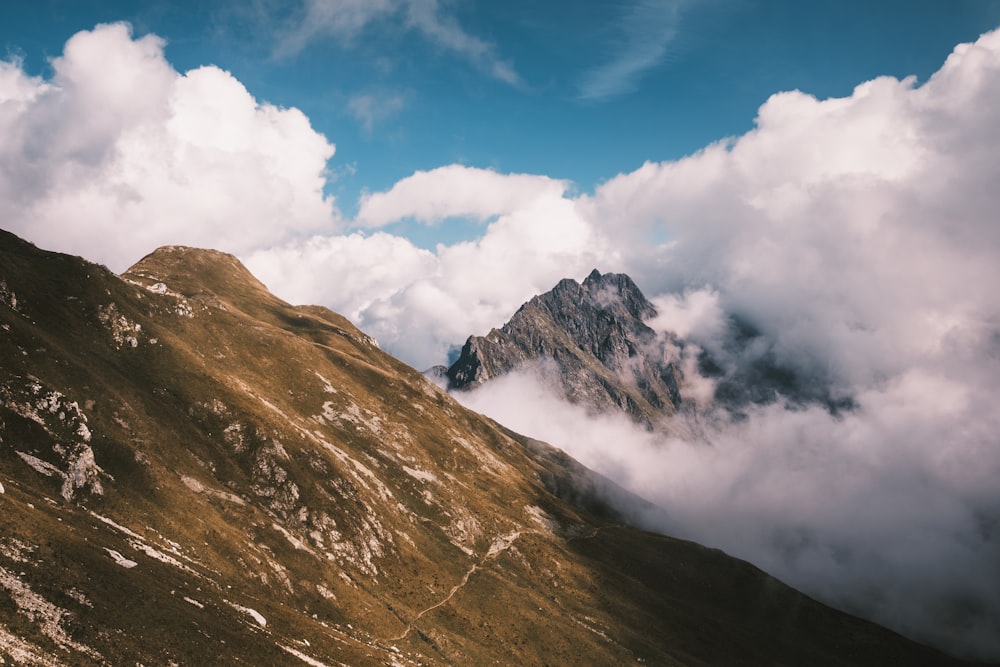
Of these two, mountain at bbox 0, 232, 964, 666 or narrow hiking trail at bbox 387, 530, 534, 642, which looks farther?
narrow hiking trail at bbox 387, 530, 534, 642

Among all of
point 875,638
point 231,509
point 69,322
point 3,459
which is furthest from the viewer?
point 875,638

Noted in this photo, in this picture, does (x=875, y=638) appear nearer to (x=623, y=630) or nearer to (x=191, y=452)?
(x=623, y=630)

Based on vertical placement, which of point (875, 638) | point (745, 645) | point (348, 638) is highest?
point (875, 638)

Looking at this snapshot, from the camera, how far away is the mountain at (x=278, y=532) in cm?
5088

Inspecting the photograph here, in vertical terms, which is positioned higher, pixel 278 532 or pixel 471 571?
pixel 471 571

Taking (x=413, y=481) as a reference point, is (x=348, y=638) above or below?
below

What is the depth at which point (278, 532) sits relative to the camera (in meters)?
88.8

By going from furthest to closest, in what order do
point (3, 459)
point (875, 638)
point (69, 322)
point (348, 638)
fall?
point (875, 638) < point (69, 322) < point (348, 638) < point (3, 459)

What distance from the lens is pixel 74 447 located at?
70.9 metres

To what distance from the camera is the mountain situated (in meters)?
50.9


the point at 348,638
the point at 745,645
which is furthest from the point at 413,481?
the point at 745,645

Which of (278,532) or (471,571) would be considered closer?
(278,532)

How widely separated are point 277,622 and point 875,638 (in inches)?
6883

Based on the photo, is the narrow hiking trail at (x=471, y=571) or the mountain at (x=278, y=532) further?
the narrow hiking trail at (x=471, y=571)
